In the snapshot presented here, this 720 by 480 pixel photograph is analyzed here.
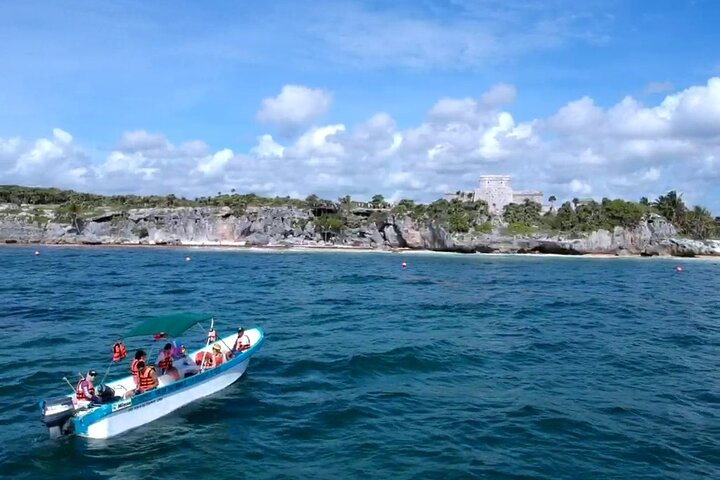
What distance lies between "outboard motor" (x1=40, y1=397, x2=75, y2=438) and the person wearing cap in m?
7.35

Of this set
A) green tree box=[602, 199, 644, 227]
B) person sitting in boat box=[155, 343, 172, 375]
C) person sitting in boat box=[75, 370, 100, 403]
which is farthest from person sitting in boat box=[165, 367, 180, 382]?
green tree box=[602, 199, 644, 227]

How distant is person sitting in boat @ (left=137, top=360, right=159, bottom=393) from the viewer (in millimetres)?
18531

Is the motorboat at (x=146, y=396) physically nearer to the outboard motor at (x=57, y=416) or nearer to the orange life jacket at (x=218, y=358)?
the outboard motor at (x=57, y=416)

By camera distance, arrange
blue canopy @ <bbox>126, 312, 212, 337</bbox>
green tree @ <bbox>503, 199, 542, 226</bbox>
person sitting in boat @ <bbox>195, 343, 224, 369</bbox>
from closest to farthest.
→ blue canopy @ <bbox>126, 312, 212, 337</bbox> → person sitting in boat @ <bbox>195, 343, 224, 369</bbox> → green tree @ <bbox>503, 199, 542, 226</bbox>

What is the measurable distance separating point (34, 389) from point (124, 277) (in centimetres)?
4400

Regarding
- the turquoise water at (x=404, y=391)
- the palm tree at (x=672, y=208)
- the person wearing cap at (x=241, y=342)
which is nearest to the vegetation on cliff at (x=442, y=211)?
the palm tree at (x=672, y=208)

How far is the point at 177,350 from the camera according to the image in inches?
869

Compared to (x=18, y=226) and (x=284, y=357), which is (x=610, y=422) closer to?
(x=284, y=357)

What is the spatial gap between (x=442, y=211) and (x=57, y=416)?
13029 cm

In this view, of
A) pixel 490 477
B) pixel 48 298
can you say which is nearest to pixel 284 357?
pixel 490 477

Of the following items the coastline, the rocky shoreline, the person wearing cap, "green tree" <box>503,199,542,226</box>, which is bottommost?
the person wearing cap

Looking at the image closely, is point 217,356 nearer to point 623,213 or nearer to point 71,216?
point 623,213

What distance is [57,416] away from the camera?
16750 millimetres

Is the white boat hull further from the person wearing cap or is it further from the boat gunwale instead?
the person wearing cap
